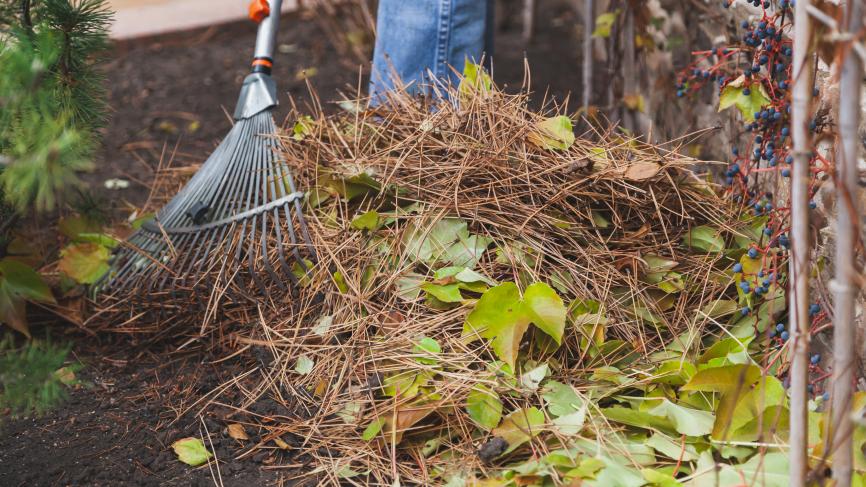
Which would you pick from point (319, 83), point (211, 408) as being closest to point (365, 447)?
point (211, 408)

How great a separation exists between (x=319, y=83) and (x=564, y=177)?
1.76 meters

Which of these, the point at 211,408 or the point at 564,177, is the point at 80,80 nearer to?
the point at 211,408

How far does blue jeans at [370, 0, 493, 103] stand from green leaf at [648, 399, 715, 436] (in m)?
1.12

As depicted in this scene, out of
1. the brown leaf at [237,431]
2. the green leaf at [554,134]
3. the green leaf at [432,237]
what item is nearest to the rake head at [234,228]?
the green leaf at [432,237]

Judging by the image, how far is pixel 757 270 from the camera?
1705 millimetres

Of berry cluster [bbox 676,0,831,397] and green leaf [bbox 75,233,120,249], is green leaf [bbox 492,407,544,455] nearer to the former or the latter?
berry cluster [bbox 676,0,831,397]

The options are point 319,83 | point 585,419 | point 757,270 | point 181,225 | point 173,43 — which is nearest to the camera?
point 585,419

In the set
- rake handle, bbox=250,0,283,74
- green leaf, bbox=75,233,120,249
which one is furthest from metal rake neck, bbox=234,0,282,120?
green leaf, bbox=75,233,120,249

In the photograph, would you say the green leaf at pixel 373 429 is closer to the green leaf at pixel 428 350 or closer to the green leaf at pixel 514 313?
the green leaf at pixel 428 350

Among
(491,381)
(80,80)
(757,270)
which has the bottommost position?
(491,381)

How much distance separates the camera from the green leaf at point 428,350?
160 centimetres

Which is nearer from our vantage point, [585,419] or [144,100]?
[585,419]

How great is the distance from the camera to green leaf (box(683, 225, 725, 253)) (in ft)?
5.92

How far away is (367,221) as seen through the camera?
1.82m
